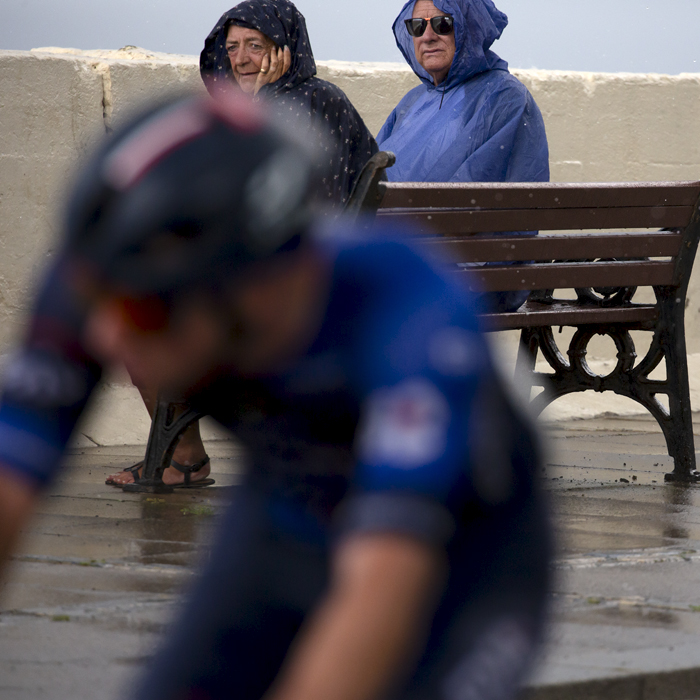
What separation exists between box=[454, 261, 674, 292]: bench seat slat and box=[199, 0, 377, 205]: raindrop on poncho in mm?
542

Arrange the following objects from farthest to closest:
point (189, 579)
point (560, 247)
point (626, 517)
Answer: point (560, 247), point (626, 517), point (189, 579)

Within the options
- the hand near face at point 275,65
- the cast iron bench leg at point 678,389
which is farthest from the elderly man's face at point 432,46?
the cast iron bench leg at point 678,389

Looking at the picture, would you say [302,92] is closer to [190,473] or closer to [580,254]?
[580,254]

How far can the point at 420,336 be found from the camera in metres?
0.94

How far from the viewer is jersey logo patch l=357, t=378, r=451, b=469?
2.93 ft

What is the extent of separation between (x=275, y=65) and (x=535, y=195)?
1.06 metres

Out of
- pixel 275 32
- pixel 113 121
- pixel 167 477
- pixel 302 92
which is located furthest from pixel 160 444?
pixel 113 121

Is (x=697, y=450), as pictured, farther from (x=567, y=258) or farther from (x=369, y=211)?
(x=369, y=211)

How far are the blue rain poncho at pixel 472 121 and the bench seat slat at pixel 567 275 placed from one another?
72cm

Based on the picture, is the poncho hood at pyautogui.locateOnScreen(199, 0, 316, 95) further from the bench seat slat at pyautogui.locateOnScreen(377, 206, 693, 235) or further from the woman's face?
the bench seat slat at pyautogui.locateOnScreen(377, 206, 693, 235)

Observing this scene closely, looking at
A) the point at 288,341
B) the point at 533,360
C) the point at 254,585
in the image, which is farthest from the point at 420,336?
the point at 533,360

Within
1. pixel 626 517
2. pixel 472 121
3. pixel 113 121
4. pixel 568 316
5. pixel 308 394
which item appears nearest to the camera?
pixel 308 394

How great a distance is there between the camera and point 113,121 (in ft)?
16.9

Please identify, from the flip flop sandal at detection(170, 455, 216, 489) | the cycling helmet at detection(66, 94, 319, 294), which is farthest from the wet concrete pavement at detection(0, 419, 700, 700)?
the cycling helmet at detection(66, 94, 319, 294)
